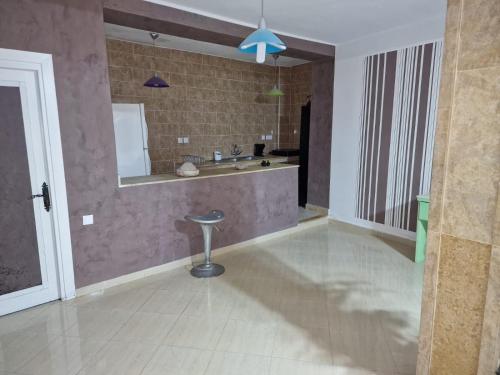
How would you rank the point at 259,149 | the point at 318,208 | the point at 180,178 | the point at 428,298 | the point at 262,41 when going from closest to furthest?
the point at 428,298
the point at 262,41
the point at 180,178
the point at 318,208
the point at 259,149

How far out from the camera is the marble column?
4.39 ft

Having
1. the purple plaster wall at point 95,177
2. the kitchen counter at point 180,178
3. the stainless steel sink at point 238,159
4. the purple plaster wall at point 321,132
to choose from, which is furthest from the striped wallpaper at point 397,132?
the purple plaster wall at point 95,177

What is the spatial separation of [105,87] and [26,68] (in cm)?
62

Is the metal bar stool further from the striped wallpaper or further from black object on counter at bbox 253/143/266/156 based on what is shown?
black object on counter at bbox 253/143/266/156

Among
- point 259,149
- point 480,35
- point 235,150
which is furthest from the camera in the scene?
point 259,149

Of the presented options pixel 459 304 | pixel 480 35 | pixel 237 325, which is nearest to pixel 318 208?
pixel 237 325

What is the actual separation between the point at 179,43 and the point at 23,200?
352cm

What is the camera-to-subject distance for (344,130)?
5.21 m

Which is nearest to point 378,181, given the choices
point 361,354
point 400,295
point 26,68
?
point 400,295

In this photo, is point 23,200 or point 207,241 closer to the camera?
point 23,200

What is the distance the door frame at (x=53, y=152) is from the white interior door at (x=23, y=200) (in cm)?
5

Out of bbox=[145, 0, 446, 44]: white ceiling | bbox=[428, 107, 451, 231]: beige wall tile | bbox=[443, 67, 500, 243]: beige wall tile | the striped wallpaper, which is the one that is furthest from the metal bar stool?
the striped wallpaper

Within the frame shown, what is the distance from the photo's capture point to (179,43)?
17.3ft

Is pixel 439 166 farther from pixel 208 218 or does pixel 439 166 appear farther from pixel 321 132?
pixel 321 132
